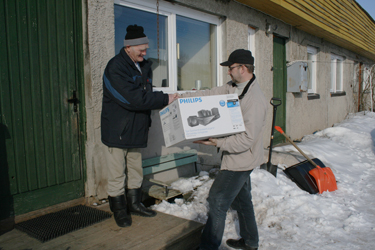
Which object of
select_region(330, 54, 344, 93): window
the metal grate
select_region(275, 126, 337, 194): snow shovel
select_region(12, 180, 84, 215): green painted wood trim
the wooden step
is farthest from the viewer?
select_region(330, 54, 344, 93): window

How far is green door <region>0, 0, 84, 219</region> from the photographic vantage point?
272 centimetres

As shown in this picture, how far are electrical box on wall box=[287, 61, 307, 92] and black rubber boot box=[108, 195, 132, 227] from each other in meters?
6.01

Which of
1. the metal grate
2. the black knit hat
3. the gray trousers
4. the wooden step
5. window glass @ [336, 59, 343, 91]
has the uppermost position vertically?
window glass @ [336, 59, 343, 91]

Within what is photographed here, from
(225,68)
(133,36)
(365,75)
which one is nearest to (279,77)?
(225,68)

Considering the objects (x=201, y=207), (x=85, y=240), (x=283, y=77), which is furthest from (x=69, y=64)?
(x=283, y=77)

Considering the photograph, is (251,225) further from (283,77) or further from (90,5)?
(283,77)

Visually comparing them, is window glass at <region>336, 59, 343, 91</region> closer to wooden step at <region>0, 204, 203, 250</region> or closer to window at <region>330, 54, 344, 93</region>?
window at <region>330, 54, 344, 93</region>

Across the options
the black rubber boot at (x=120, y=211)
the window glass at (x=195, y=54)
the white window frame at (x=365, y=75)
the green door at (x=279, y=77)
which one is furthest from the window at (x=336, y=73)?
the black rubber boot at (x=120, y=211)

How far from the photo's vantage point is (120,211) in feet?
9.12

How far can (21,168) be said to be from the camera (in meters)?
2.83

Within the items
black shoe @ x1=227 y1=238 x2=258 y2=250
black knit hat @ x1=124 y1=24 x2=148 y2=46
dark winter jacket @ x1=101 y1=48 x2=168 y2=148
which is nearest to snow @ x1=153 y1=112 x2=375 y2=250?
black shoe @ x1=227 y1=238 x2=258 y2=250

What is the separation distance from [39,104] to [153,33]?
1.97 meters

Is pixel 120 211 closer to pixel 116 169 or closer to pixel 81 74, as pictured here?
pixel 116 169

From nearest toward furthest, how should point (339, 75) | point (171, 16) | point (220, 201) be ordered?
point (220, 201), point (171, 16), point (339, 75)
